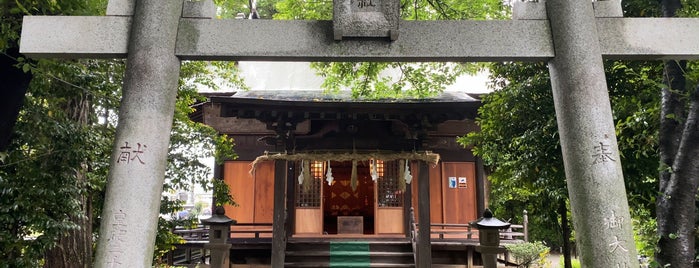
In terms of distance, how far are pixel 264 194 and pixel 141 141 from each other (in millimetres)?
Result: 9243

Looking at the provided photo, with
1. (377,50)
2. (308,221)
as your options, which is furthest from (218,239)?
(377,50)

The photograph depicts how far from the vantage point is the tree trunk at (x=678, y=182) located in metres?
3.63

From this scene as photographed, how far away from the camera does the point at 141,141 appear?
10.5 feet

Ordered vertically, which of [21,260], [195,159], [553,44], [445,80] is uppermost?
[445,80]

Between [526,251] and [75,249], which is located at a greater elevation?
[75,249]

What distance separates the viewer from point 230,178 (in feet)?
40.0

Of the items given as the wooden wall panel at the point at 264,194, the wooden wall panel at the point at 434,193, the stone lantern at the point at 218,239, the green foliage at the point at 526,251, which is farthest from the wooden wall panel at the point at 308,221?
the green foliage at the point at 526,251

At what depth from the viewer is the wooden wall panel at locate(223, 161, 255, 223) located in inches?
478

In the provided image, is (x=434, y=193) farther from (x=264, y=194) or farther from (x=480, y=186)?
(x=264, y=194)

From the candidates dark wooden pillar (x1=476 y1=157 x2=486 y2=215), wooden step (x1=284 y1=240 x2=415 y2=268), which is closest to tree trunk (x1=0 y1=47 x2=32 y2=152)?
wooden step (x1=284 y1=240 x2=415 y2=268)

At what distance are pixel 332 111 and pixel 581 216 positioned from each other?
623cm

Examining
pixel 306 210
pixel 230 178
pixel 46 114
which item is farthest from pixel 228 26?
pixel 230 178

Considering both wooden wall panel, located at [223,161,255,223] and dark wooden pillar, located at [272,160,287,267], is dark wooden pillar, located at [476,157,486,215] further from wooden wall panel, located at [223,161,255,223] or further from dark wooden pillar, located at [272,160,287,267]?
wooden wall panel, located at [223,161,255,223]

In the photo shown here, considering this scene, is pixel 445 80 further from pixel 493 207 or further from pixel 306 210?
pixel 493 207
